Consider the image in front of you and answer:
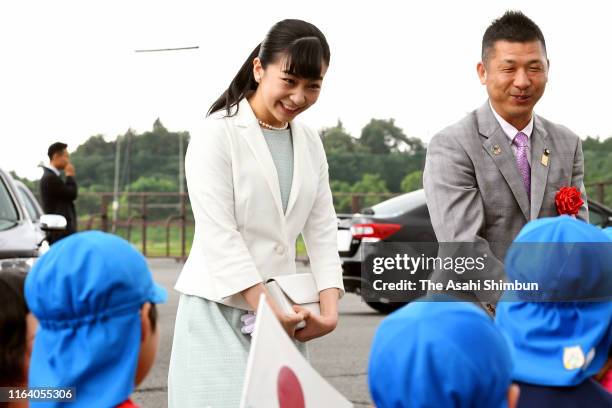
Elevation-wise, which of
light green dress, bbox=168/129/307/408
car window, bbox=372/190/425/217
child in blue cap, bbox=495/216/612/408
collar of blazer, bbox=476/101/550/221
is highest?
collar of blazer, bbox=476/101/550/221

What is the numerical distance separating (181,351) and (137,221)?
69.6ft

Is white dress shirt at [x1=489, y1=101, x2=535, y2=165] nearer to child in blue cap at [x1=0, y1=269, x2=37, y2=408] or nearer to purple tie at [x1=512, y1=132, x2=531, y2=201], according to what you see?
purple tie at [x1=512, y1=132, x2=531, y2=201]

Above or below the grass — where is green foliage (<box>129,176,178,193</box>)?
above

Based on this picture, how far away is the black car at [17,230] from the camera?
6.74 m

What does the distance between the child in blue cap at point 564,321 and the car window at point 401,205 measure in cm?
867

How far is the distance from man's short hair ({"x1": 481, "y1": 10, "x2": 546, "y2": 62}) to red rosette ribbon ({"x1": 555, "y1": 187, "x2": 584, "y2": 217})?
0.49 m

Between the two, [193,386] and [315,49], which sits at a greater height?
[315,49]

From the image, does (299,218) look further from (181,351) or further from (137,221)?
(137,221)

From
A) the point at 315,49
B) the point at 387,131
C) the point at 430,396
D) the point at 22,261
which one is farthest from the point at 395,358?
the point at 387,131

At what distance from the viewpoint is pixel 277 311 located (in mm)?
3328

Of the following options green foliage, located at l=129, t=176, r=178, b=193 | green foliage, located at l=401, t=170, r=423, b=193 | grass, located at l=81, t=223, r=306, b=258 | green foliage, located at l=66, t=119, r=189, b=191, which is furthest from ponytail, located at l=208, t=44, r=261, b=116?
green foliage, located at l=129, t=176, r=178, b=193

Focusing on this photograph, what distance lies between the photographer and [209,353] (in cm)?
340

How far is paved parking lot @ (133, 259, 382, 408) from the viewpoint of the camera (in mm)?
6789

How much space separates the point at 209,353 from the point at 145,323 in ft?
3.34
